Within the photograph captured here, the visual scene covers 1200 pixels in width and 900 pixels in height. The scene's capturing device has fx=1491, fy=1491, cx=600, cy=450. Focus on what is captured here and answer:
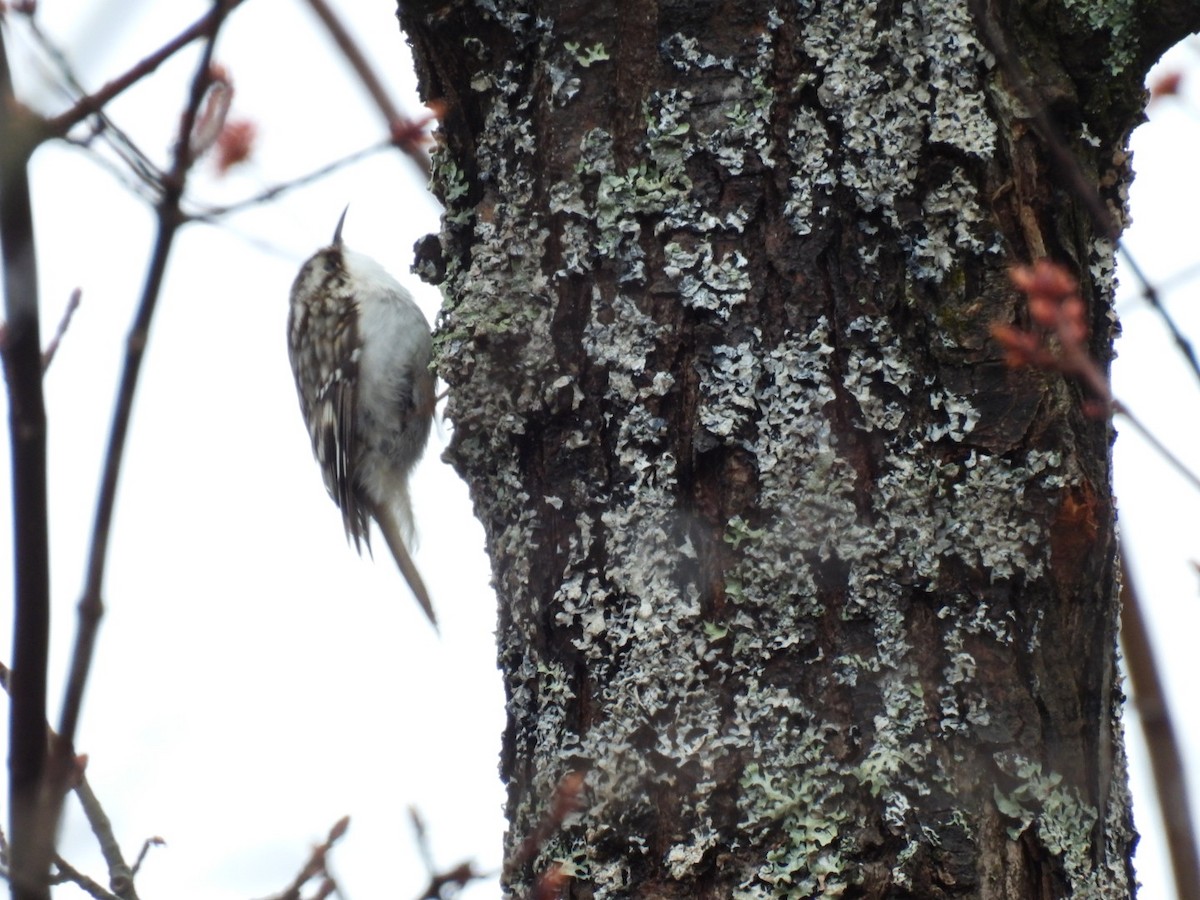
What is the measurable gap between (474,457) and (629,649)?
0.34 metres

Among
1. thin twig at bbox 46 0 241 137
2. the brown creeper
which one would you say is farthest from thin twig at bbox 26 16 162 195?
the brown creeper

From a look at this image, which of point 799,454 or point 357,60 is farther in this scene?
point 357,60

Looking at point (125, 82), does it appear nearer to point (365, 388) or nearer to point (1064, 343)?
→ point (1064, 343)

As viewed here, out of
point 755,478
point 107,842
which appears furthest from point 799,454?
point 107,842

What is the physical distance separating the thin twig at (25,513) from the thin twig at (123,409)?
0.04 meters

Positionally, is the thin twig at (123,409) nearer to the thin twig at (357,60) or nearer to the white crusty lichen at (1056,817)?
the white crusty lichen at (1056,817)

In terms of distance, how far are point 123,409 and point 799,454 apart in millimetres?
916

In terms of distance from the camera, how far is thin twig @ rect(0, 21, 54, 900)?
851 millimetres

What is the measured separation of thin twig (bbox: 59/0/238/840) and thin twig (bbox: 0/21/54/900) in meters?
0.04

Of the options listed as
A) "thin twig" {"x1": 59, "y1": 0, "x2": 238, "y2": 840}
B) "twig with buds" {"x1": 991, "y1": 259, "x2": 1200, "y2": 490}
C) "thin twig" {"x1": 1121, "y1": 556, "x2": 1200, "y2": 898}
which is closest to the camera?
"thin twig" {"x1": 59, "y1": 0, "x2": 238, "y2": 840}

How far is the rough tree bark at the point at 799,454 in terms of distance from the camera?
5.10ft

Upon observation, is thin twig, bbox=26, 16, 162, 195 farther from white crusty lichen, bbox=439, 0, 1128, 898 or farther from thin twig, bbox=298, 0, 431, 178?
thin twig, bbox=298, 0, 431, 178

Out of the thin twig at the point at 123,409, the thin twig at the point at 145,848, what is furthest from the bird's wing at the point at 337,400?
the thin twig at the point at 123,409

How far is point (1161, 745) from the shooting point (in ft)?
6.81
